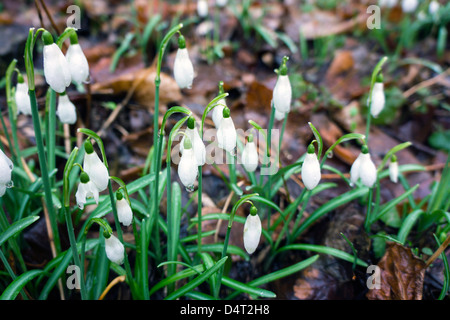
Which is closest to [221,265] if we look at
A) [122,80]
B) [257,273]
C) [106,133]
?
[257,273]

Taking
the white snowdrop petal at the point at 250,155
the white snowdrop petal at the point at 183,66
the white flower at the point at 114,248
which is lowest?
the white flower at the point at 114,248

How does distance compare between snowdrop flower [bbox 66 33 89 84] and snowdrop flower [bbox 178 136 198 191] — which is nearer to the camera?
snowdrop flower [bbox 178 136 198 191]

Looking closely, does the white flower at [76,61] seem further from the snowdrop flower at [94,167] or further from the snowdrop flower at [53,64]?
the snowdrop flower at [94,167]

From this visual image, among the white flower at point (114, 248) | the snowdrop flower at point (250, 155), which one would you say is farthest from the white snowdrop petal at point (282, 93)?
the white flower at point (114, 248)

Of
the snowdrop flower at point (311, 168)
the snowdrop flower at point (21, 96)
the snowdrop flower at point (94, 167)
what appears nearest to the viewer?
the snowdrop flower at point (94, 167)

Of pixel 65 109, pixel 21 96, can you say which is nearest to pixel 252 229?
pixel 65 109

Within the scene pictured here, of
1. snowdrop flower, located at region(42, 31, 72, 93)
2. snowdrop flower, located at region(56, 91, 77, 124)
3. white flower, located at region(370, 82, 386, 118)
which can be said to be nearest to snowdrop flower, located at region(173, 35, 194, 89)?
snowdrop flower, located at region(42, 31, 72, 93)

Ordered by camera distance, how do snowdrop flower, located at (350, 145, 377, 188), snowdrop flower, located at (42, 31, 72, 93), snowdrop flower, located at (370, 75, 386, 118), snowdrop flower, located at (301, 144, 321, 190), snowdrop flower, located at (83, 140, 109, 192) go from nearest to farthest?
snowdrop flower, located at (42, 31, 72, 93) → snowdrop flower, located at (83, 140, 109, 192) → snowdrop flower, located at (301, 144, 321, 190) → snowdrop flower, located at (350, 145, 377, 188) → snowdrop flower, located at (370, 75, 386, 118)

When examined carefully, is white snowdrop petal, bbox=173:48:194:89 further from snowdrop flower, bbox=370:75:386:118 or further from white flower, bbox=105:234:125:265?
snowdrop flower, bbox=370:75:386:118
